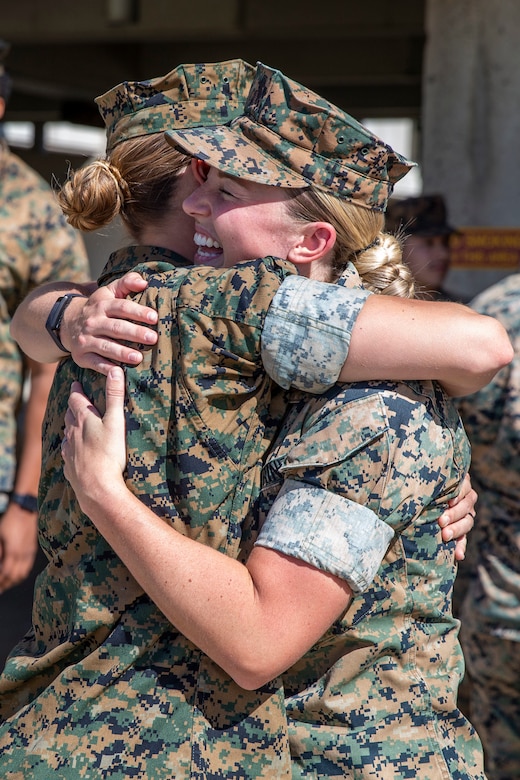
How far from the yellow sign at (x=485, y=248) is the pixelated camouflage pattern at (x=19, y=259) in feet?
9.87

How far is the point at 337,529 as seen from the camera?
150 centimetres

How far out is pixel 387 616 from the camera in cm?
165

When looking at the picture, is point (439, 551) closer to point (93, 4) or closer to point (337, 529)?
point (337, 529)

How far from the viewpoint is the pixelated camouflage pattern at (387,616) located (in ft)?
5.08

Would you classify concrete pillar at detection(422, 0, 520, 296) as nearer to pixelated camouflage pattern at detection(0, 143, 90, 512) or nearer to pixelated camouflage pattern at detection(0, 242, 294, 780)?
pixelated camouflage pattern at detection(0, 143, 90, 512)

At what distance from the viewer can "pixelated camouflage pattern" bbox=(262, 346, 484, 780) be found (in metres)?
1.55

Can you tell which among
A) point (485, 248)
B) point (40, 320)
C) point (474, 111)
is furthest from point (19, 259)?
point (474, 111)

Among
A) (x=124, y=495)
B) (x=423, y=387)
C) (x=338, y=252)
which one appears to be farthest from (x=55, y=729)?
(x=338, y=252)

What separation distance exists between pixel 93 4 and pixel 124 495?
9610 mm

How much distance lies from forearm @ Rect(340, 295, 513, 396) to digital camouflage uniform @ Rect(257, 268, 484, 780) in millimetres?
53

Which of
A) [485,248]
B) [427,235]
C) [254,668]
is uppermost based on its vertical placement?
[254,668]

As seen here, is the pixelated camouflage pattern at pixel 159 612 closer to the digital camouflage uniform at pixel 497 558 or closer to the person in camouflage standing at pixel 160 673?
the person in camouflage standing at pixel 160 673

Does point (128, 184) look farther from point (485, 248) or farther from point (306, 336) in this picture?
point (485, 248)

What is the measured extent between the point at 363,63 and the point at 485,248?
7690 mm
